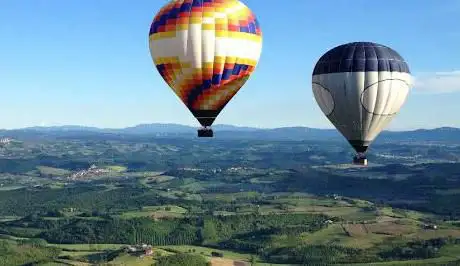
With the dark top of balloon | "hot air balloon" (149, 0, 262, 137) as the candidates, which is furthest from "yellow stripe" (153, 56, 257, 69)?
the dark top of balloon

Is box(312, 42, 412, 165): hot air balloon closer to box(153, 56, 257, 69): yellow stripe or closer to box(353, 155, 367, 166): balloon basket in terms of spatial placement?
box(353, 155, 367, 166): balloon basket

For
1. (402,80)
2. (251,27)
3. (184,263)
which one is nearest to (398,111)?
(402,80)

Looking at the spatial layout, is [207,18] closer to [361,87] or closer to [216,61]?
[216,61]

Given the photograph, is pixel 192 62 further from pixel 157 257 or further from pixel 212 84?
pixel 157 257

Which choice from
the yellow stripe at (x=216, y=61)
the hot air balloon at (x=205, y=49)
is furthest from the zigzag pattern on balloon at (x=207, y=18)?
the yellow stripe at (x=216, y=61)

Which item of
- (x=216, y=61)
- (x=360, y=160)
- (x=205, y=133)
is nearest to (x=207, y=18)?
(x=216, y=61)

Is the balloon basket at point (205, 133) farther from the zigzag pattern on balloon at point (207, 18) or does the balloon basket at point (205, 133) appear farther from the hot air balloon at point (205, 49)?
the zigzag pattern on balloon at point (207, 18)
